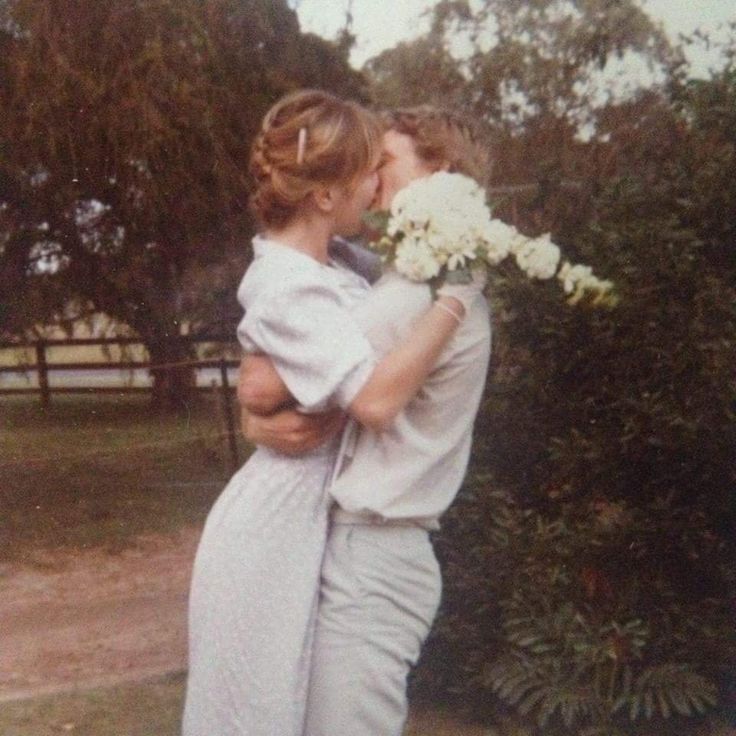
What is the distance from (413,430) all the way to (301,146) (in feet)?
1.68

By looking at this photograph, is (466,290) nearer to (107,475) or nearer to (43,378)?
(107,475)

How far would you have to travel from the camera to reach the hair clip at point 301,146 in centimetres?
219

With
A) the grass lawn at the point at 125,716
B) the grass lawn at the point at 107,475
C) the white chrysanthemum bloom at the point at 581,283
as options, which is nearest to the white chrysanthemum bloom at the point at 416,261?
the white chrysanthemum bloom at the point at 581,283

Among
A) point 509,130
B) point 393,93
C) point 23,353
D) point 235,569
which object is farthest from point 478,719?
point 23,353

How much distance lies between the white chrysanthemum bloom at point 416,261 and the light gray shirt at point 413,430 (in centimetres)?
3

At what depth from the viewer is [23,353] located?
12922 mm

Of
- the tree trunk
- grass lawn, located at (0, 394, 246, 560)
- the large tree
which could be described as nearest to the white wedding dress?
the large tree

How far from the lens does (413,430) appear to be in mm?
2227

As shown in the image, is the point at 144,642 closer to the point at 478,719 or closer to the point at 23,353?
the point at 478,719

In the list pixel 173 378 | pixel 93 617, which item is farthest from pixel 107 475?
pixel 93 617

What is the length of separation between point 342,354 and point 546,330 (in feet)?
6.10

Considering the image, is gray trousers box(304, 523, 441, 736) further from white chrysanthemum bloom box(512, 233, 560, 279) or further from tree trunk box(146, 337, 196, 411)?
tree trunk box(146, 337, 196, 411)

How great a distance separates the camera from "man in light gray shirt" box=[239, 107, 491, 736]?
218 cm

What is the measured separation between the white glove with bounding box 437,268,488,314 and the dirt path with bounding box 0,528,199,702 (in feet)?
11.3
